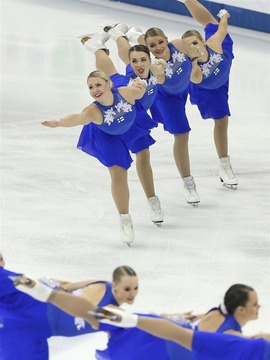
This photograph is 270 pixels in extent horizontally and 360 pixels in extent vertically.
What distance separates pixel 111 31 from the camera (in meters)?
9.63

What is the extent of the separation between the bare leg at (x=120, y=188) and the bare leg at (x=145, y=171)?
1.44ft

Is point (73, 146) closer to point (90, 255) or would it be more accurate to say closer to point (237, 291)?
point (90, 255)

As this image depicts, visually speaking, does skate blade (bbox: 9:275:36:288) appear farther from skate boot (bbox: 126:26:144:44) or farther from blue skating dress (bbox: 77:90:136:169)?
skate boot (bbox: 126:26:144:44)

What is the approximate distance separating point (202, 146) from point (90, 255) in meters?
3.10

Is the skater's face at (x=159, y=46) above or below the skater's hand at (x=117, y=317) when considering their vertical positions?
below

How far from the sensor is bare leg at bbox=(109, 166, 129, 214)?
28.6 feet

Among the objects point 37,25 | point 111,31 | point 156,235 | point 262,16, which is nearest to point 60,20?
point 37,25

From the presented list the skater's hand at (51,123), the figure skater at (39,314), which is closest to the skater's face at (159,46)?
the skater's hand at (51,123)

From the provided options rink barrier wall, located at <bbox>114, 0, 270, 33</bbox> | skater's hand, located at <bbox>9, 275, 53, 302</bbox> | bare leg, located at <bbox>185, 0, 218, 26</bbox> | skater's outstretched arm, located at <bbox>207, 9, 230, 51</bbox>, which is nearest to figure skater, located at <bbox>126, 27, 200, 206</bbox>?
skater's outstretched arm, located at <bbox>207, 9, 230, 51</bbox>

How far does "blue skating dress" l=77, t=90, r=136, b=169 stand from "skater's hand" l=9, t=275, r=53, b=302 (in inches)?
125

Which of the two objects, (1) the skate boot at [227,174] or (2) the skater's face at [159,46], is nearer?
(2) the skater's face at [159,46]

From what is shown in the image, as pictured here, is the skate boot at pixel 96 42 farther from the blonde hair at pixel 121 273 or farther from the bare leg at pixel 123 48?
the blonde hair at pixel 121 273

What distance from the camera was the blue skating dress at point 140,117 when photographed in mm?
8898

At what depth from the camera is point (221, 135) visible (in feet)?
33.2
